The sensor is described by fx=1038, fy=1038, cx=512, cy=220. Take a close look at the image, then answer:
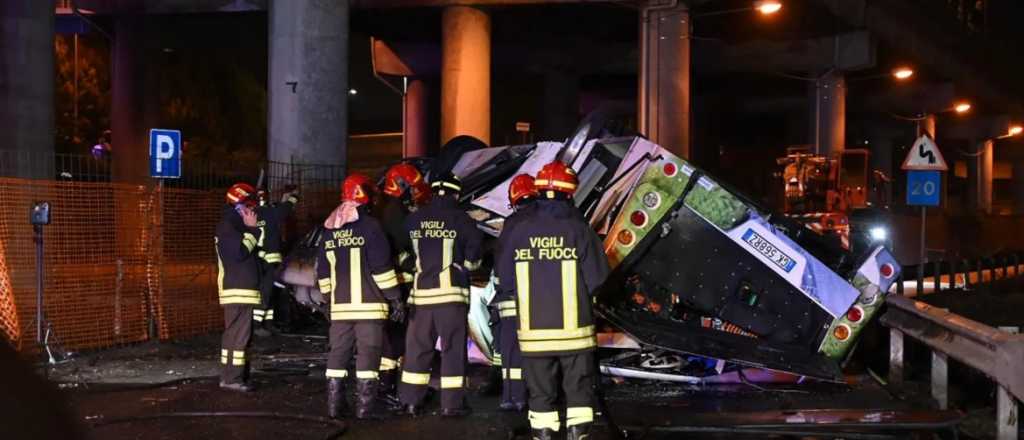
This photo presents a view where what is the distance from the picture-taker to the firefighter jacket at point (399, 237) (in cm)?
793

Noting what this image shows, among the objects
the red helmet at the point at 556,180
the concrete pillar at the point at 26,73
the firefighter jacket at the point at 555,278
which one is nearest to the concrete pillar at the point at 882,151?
the concrete pillar at the point at 26,73

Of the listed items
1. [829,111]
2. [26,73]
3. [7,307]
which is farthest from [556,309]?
[829,111]

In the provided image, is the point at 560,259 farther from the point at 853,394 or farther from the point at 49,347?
the point at 49,347

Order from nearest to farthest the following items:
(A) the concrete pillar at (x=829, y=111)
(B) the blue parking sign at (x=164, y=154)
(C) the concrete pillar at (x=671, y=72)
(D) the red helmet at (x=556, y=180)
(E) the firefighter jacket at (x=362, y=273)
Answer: (D) the red helmet at (x=556, y=180), (E) the firefighter jacket at (x=362, y=273), (B) the blue parking sign at (x=164, y=154), (C) the concrete pillar at (x=671, y=72), (A) the concrete pillar at (x=829, y=111)

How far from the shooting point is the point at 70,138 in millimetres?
35000

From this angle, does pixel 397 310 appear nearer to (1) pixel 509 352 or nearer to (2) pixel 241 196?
(1) pixel 509 352

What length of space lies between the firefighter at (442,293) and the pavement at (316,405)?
0.92 feet

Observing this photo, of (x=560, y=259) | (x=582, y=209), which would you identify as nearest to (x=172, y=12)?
(x=582, y=209)

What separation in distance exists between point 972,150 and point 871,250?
50.8 m

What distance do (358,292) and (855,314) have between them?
3.86 metres

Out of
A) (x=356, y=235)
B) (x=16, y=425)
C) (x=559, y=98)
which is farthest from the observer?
(x=559, y=98)

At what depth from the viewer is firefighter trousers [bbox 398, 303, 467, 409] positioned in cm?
748

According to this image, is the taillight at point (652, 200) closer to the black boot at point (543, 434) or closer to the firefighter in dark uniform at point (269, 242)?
the black boot at point (543, 434)

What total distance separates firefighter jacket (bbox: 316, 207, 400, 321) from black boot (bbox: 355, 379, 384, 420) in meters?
0.49
